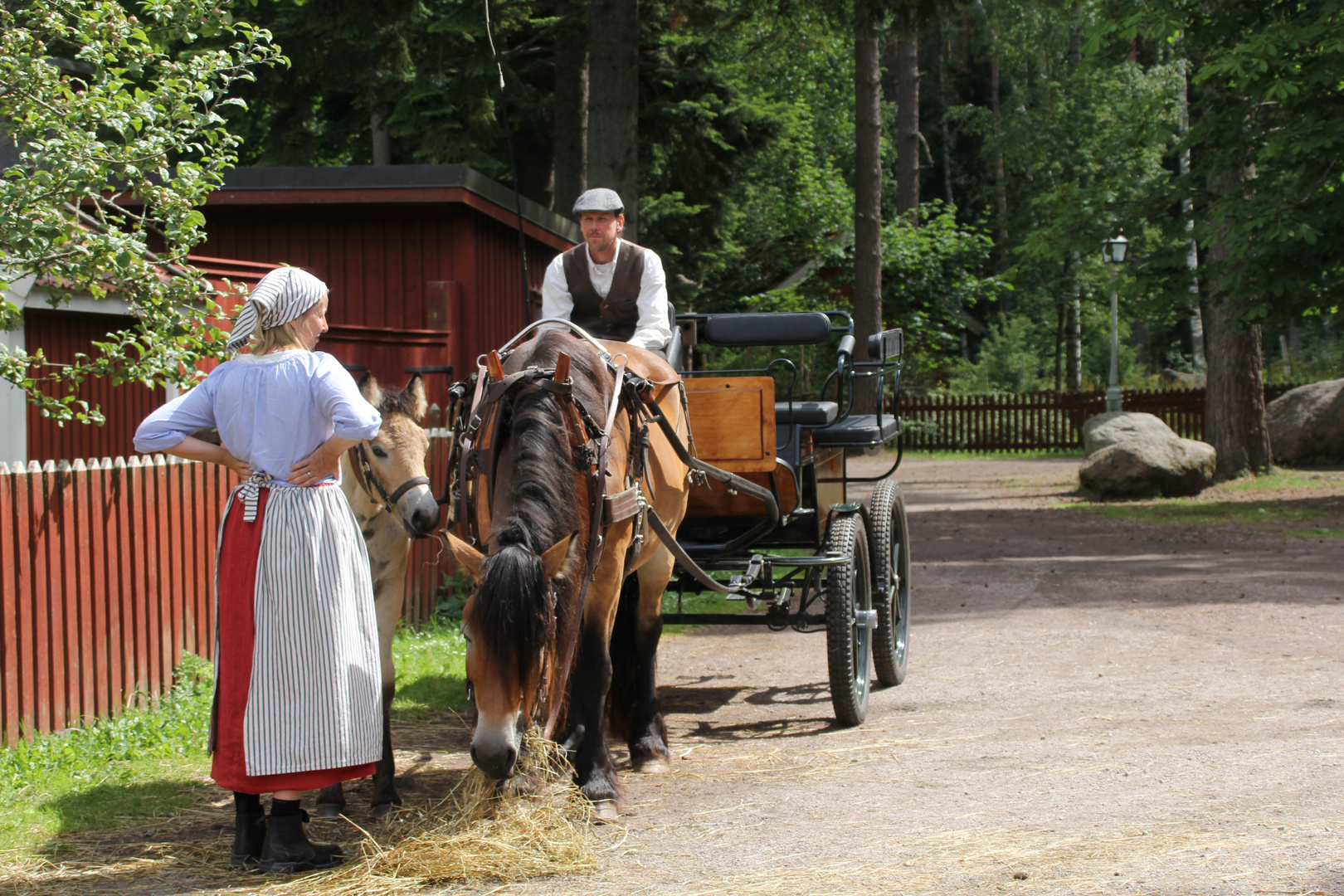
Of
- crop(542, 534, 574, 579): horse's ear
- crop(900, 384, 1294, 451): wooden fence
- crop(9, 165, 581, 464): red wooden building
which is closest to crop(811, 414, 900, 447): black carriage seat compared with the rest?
crop(542, 534, 574, 579): horse's ear

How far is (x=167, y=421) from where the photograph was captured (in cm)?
377

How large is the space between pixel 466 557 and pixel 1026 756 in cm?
281

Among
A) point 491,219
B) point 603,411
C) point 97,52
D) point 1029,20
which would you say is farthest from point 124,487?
point 1029,20

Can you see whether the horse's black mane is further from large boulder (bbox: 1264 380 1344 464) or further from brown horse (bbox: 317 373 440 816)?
large boulder (bbox: 1264 380 1344 464)

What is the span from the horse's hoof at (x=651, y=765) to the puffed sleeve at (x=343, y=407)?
6.69ft

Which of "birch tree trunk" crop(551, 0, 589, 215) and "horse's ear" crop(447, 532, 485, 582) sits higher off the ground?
"birch tree trunk" crop(551, 0, 589, 215)

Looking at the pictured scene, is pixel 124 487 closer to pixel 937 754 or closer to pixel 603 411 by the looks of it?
pixel 603 411

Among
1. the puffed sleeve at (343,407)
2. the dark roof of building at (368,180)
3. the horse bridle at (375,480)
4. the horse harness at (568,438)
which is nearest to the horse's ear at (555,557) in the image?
the horse harness at (568,438)

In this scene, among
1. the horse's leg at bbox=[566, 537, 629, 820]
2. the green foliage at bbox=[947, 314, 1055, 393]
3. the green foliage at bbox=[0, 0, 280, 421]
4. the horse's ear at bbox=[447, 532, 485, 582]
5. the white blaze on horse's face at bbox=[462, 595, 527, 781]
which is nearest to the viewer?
the white blaze on horse's face at bbox=[462, 595, 527, 781]

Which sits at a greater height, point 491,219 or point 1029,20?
point 1029,20

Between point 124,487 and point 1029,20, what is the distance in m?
36.3

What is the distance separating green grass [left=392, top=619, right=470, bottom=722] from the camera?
6270 millimetres

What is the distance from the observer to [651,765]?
5055mm

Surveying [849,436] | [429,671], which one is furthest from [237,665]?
[849,436]
